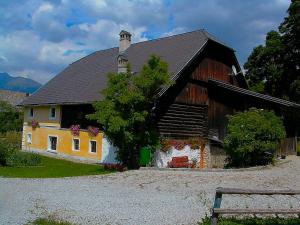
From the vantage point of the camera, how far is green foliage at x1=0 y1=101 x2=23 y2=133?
47531 millimetres

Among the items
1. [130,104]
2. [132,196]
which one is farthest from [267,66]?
[132,196]

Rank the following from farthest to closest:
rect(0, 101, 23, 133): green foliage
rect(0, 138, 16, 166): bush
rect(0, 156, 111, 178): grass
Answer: rect(0, 101, 23, 133): green foliage
rect(0, 138, 16, 166): bush
rect(0, 156, 111, 178): grass

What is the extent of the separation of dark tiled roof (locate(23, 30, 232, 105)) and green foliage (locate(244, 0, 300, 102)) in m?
13.2

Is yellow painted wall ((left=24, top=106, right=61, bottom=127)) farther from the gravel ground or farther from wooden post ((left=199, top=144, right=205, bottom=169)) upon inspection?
the gravel ground

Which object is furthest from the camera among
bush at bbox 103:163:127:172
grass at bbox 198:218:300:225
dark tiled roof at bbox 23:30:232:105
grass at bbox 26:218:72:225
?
dark tiled roof at bbox 23:30:232:105

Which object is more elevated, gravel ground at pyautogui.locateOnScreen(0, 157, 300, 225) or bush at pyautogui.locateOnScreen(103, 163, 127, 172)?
bush at pyautogui.locateOnScreen(103, 163, 127, 172)

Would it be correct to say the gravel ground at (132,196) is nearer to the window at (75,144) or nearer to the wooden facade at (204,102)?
the wooden facade at (204,102)

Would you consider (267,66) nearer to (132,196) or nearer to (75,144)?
(75,144)

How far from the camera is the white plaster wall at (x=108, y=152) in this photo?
24.4 m

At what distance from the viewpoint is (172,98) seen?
25.0 metres

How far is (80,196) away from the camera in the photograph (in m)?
13.3

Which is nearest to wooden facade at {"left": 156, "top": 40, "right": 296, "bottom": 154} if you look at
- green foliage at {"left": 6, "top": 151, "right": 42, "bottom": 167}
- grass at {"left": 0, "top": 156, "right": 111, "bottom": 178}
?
grass at {"left": 0, "top": 156, "right": 111, "bottom": 178}

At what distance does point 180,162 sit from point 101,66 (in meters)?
11.8

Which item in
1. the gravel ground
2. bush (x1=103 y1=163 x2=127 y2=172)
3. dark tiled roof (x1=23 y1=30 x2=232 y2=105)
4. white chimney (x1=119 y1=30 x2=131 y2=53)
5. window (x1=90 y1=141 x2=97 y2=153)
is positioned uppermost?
white chimney (x1=119 y1=30 x2=131 y2=53)
